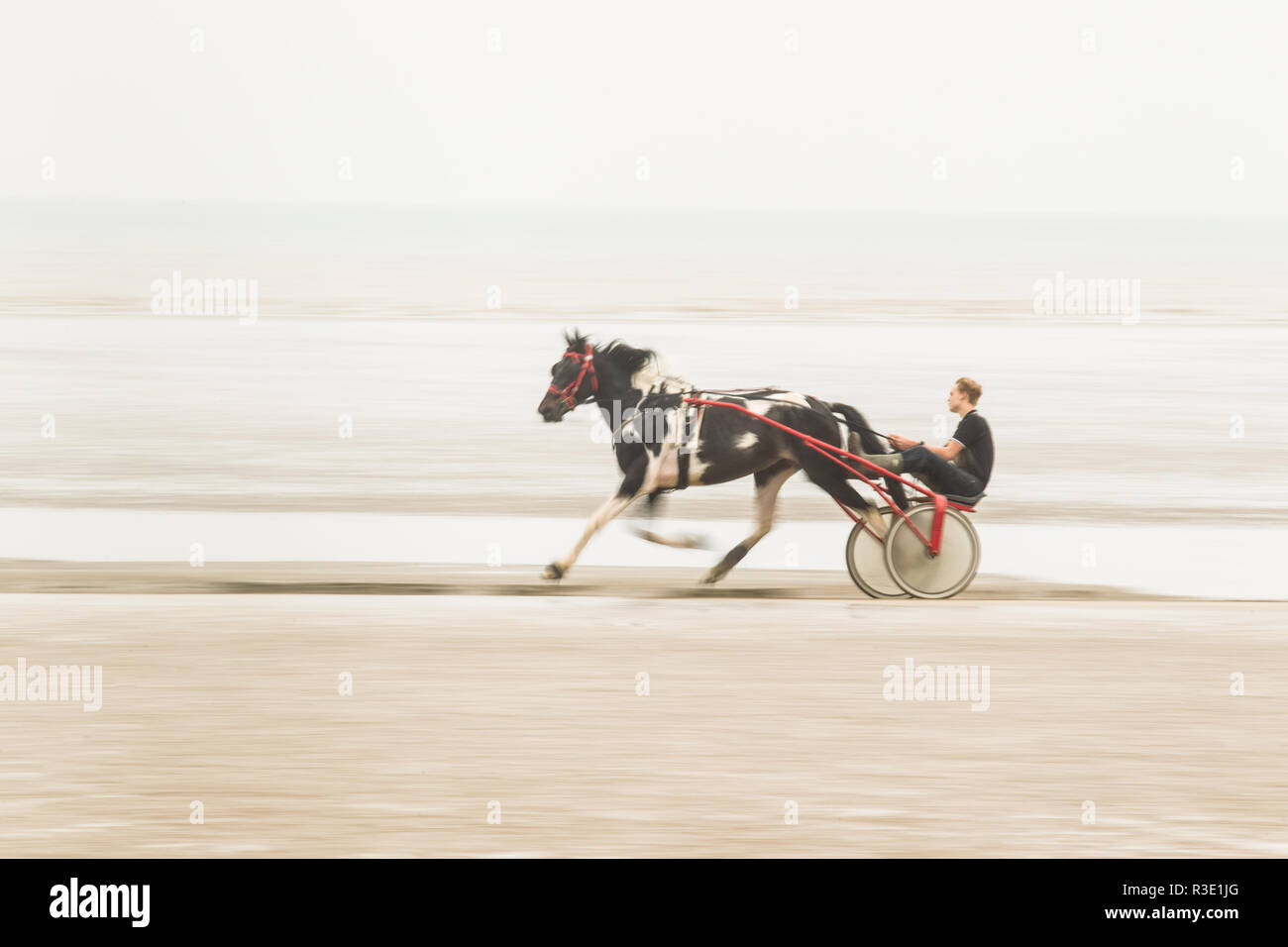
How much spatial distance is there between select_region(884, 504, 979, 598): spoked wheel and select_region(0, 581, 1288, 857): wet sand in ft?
0.45

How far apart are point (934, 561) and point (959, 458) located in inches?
23.2

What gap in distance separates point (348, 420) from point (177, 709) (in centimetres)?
1177

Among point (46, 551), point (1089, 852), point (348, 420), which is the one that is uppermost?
point (348, 420)

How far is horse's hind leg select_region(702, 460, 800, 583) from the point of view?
1016 centimetres

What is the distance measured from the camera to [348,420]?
18797 millimetres

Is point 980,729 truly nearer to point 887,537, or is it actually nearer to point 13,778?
point 887,537

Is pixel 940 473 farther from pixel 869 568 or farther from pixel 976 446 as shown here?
pixel 869 568

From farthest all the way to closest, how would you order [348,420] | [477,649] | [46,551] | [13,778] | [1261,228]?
[1261,228] < [348,420] < [46,551] < [477,649] < [13,778]

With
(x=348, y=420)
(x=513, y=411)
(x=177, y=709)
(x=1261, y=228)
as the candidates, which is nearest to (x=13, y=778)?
(x=177, y=709)

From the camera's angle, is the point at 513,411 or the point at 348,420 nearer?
the point at 348,420

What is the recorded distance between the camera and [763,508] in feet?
33.7

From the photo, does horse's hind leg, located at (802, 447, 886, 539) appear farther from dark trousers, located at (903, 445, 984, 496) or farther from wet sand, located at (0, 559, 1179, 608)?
wet sand, located at (0, 559, 1179, 608)

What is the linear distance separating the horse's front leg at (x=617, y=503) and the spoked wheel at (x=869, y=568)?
1218mm

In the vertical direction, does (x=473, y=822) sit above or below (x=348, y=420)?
below
